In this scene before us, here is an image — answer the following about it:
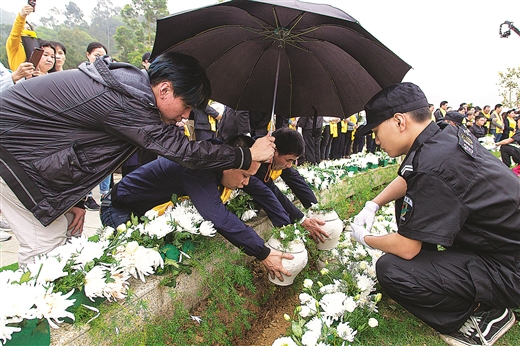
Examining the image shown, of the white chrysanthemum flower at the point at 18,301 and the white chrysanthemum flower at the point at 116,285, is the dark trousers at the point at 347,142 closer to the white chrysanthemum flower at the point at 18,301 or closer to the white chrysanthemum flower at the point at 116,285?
the white chrysanthemum flower at the point at 116,285

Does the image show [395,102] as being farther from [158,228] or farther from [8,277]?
[8,277]

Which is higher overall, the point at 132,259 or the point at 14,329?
the point at 14,329

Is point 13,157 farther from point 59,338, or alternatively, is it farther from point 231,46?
point 231,46

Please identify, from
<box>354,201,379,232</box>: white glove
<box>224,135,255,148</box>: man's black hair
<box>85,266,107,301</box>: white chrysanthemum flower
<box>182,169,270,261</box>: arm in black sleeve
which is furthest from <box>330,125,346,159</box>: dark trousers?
<box>85,266,107,301</box>: white chrysanthemum flower

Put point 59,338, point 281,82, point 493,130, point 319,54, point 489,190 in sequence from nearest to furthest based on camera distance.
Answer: point 59,338 < point 489,190 < point 319,54 < point 281,82 < point 493,130

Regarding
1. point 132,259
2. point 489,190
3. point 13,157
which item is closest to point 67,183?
point 13,157

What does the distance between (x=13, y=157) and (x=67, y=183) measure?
0.96ft

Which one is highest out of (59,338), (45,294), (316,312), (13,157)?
(13,157)

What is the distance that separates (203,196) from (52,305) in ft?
3.68

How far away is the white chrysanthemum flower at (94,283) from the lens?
172cm

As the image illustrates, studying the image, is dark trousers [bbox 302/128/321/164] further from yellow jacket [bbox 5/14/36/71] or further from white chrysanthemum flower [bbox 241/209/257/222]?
yellow jacket [bbox 5/14/36/71]

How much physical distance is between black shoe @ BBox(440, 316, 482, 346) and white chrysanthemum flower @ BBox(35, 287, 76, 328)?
2261mm

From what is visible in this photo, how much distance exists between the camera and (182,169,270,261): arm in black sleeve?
2.39 metres

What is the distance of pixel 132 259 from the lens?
2033mm
